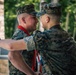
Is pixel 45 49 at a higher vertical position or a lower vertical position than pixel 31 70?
higher

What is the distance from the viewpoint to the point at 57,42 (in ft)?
6.58

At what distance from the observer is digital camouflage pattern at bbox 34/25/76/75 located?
6.53ft

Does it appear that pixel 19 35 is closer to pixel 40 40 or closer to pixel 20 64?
pixel 20 64

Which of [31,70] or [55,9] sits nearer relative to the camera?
[55,9]

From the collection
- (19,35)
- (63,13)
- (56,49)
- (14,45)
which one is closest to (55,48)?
(56,49)

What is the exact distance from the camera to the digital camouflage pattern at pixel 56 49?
1989 millimetres

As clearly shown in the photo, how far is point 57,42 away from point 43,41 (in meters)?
0.10

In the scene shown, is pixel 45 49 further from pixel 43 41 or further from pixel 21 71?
pixel 21 71

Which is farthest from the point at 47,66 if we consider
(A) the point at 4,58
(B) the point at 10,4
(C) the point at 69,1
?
(B) the point at 10,4

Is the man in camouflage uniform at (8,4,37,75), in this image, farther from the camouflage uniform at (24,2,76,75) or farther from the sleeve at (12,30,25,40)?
the camouflage uniform at (24,2,76,75)

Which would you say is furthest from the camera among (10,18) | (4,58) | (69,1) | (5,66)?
(10,18)

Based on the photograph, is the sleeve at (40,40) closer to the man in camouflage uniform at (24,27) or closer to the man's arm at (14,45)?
the man's arm at (14,45)

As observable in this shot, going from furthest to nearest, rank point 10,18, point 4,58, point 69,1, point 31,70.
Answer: point 10,18 → point 69,1 → point 4,58 → point 31,70

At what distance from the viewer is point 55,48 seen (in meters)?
2.01
